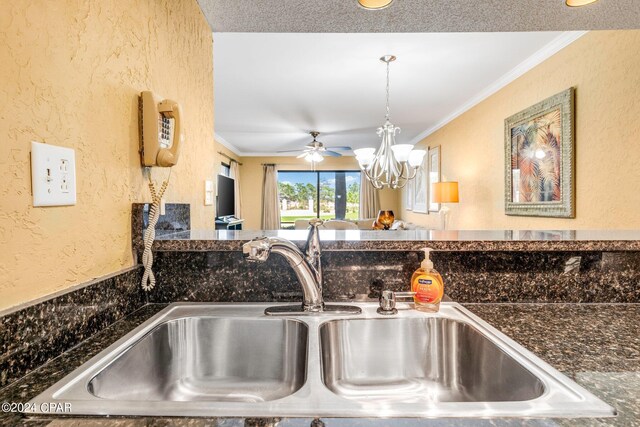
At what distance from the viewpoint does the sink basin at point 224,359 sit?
0.83 metres

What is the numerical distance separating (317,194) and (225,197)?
2480 millimetres

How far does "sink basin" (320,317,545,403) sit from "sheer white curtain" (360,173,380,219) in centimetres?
702

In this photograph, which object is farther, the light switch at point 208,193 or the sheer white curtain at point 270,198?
the sheer white curtain at point 270,198

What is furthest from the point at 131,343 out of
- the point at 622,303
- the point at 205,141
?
the point at 622,303

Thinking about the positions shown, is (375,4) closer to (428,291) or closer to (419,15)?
(419,15)

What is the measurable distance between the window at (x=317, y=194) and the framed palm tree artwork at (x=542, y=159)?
16.5ft

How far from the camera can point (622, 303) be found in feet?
3.29

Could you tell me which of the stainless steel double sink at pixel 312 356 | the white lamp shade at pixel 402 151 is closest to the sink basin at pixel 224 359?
the stainless steel double sink at pixel 312 356

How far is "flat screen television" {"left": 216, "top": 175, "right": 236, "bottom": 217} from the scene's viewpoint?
19.3 feet

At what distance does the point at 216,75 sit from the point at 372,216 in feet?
17.5

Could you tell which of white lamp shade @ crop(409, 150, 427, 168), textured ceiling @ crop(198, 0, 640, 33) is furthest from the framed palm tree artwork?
textured ceiling @ crop(198, 0, 640, 33)

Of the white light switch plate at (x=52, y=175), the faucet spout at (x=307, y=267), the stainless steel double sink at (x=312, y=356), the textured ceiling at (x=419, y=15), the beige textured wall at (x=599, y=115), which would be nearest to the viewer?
the white light switch plate at (x=52, y=175)

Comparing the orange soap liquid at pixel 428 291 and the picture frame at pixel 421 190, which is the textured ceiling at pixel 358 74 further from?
the orange soap liquid at pixel 428 291

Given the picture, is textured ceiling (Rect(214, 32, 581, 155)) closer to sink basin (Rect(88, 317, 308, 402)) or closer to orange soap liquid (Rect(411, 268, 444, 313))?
orange soap liquid (Rect(411, 268, 444, 313))
